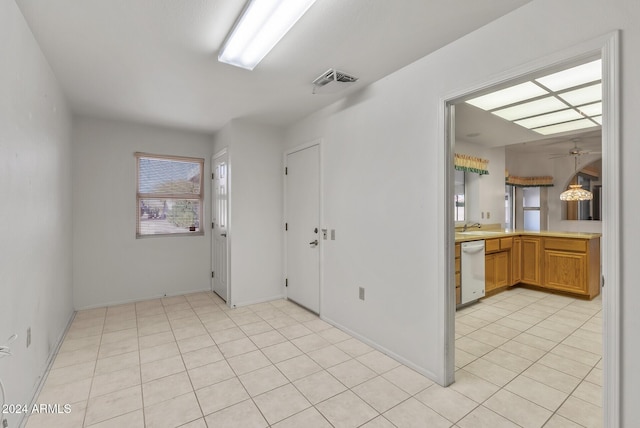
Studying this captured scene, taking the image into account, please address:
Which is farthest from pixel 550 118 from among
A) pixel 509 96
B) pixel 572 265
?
pixel 572 265

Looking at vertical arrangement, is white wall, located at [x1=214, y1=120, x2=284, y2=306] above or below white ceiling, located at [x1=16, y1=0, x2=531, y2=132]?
below

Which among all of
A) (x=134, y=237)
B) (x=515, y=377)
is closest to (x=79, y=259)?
(x=134, y=237)

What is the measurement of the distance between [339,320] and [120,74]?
318 centimetres

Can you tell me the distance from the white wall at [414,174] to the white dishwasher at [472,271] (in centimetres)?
166

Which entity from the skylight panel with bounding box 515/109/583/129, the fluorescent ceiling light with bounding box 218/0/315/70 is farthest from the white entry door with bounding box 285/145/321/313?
the skylight panel with bounding box 515/109/583/129

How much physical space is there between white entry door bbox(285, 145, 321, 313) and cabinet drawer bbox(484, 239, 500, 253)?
244 cm

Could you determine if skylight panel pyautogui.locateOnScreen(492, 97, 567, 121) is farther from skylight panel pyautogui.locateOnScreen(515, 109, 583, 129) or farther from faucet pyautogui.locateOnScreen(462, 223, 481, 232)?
faucet pyautogui.locateOnScreen(462, 223, 481, 232)

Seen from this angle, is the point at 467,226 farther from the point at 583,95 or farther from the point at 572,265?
the point at 583,95

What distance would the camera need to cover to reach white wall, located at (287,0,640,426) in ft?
4.43

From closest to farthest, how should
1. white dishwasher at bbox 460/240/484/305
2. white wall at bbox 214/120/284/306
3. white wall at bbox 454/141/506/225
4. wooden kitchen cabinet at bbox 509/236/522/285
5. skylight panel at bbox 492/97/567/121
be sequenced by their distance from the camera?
1. skylight panel at bbox 492/97/567/121
2. white dishwasher at bbox 460/240/484/305
3. white wall at bbox 214/120/284/306
4. wooden kitchen cabinet at bbox 509/236/522/285
5. white wall at bbox 454/141/506/225

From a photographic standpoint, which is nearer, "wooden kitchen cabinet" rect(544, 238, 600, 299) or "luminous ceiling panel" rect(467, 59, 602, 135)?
"luminous ceiling panel" rect(467, 59, 602, 135)

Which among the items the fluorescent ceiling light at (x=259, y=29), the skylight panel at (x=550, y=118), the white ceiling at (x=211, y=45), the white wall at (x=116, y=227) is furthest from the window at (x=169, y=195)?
the skylight panel at (x=550, y=118)

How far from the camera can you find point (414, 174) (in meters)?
2.36

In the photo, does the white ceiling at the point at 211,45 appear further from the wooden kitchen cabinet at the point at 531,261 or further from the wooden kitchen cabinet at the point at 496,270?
the wooden kitchen cabinet at the point at 531,261
